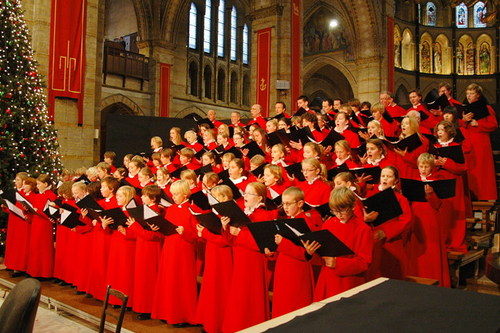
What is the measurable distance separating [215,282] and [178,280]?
0.42 m

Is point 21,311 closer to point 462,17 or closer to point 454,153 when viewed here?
point 454,153

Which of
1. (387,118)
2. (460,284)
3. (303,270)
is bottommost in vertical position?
(460,284)

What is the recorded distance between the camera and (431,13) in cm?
2605

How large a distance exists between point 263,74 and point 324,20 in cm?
1099

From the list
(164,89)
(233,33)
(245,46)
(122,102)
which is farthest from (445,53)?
(122,102)

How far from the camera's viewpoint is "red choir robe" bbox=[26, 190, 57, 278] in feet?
19.1

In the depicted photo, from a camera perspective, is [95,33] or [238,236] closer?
[238,236]

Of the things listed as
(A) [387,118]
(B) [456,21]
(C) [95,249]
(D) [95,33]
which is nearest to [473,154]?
(A) [387,118]

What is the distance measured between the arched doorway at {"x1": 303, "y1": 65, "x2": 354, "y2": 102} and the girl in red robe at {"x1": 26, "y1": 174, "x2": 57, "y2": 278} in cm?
2139

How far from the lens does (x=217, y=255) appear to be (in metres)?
3.95

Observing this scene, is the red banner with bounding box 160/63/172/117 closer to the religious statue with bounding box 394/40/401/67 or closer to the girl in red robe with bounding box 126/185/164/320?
the religious statue with bounding box 394/40/401/67

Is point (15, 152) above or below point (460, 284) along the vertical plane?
above

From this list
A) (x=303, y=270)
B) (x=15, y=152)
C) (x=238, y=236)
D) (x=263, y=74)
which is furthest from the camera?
(x=263, y=74)

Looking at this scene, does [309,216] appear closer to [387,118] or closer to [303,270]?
[303,270]
